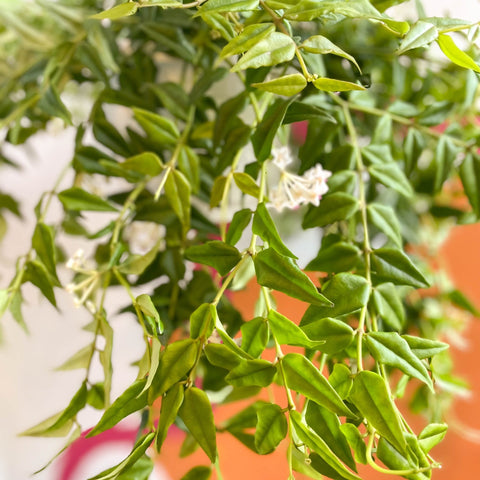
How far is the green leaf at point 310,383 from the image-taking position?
9.1 inches

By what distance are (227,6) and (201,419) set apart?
0.18 meters

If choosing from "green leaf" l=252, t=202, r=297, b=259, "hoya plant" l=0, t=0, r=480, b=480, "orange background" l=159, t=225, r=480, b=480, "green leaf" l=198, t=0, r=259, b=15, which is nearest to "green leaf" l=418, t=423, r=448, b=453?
"hoya plant" l=0, t=0, r=480, b=480

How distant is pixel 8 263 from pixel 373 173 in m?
0.45

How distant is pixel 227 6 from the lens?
23cm

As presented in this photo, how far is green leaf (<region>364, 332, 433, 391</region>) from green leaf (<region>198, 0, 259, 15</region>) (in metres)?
0.16

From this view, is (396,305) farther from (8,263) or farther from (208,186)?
(8,263)

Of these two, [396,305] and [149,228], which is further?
[149,228]

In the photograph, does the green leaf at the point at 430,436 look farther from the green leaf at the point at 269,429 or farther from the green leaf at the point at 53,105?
the green leaf at the point at 53,105

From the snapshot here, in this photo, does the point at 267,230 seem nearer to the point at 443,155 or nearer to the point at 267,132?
the point at 267,132

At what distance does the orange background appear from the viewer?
2.26ft

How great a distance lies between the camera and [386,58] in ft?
1.55

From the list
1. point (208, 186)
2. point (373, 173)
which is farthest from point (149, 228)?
point (373, 173)

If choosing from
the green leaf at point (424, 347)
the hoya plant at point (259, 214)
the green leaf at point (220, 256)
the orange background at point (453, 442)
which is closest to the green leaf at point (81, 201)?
the hoya plant at point (259, 214)

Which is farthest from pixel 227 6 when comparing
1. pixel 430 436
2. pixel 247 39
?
pixel 430 436
